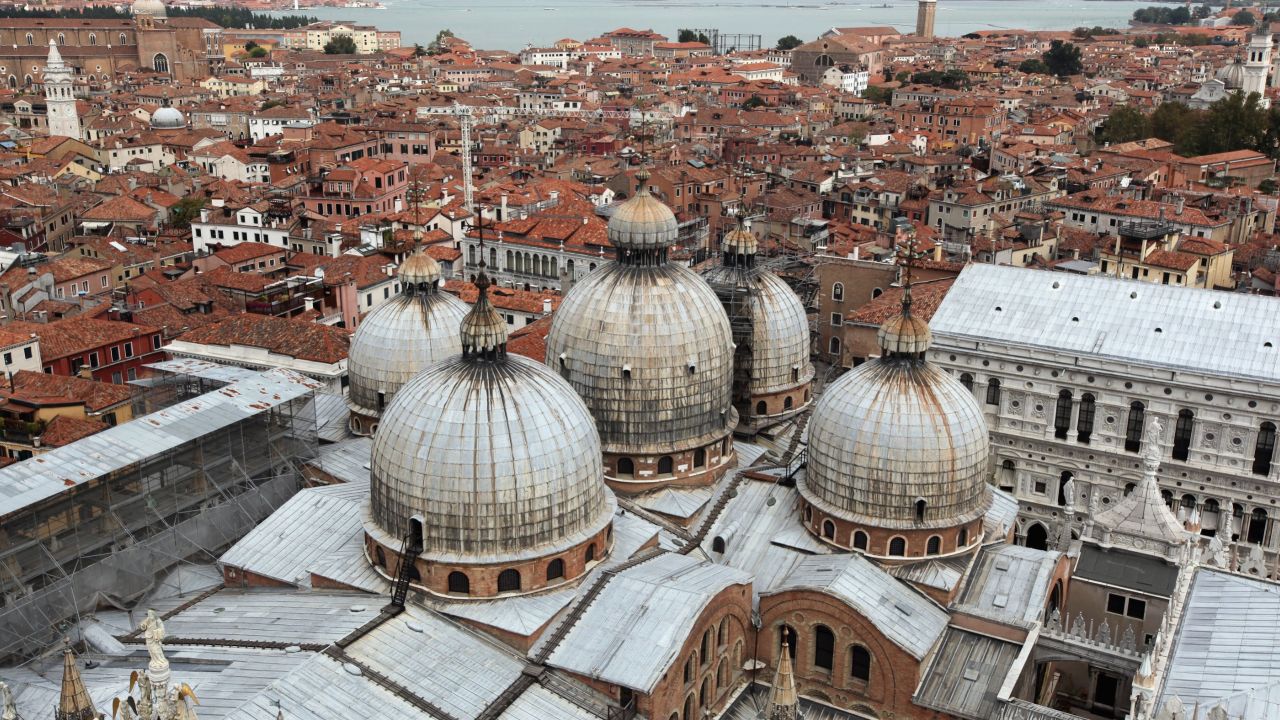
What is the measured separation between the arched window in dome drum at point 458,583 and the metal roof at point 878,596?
19.8 feet

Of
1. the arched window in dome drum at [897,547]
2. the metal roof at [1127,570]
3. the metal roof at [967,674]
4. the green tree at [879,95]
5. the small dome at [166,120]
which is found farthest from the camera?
the green tree at [879,95]

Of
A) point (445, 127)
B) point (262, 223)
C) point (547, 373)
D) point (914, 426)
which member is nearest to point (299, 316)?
point (262, 223)

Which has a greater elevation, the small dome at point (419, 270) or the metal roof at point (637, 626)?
the small dome at point (419, 270)

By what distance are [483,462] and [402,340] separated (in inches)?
354

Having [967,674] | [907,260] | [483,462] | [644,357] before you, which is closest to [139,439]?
[483,462]

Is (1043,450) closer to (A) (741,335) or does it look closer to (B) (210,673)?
(A) (741,335)

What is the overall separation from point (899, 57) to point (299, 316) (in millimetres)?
171546

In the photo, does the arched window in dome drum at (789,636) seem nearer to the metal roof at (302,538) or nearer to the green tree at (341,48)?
the metal roof at (302,538)

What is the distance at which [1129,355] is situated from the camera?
32.2 metres

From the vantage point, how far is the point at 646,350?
25.5 meters

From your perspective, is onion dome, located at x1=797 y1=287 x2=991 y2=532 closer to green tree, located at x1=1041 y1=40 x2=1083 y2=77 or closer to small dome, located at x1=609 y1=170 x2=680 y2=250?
small dome, located at x1=609 y1=170 x2=680 y2=250

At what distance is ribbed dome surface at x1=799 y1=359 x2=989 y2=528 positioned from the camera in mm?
23938

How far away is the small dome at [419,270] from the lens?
29.9 meters

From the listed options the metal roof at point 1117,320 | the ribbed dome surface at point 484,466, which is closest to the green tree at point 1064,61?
the metal roof at point 1117,320
